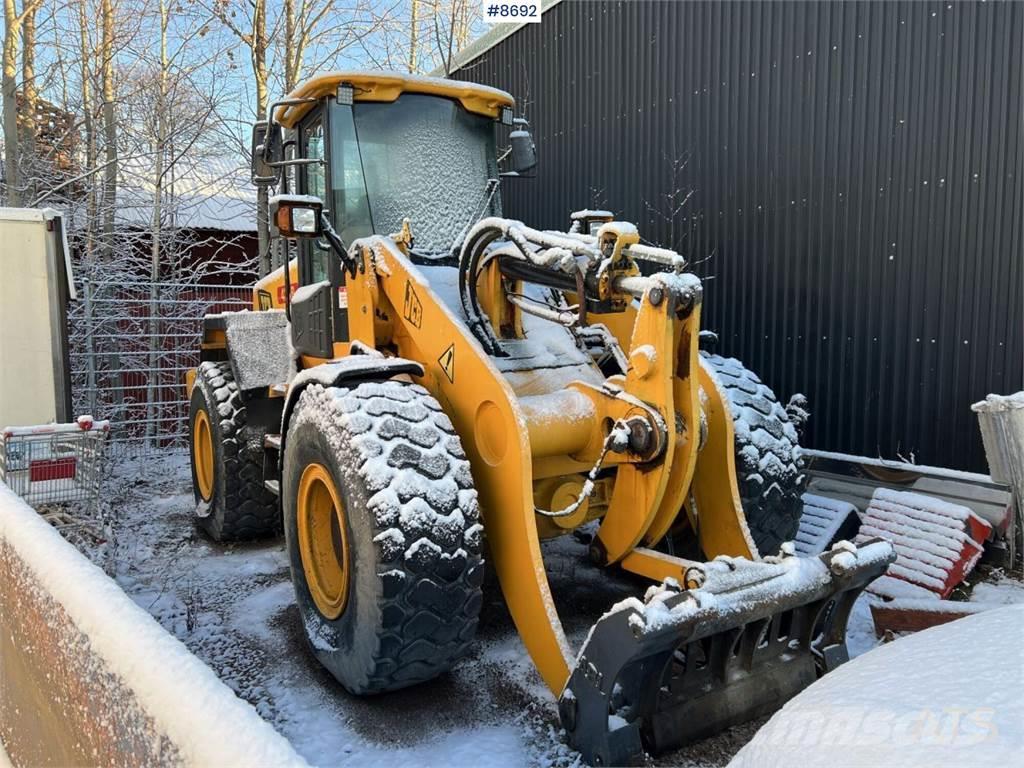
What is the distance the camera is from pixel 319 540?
13.2 ft

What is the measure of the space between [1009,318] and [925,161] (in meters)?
1.35

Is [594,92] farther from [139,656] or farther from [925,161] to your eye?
[139,656]

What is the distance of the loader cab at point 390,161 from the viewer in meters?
4.78

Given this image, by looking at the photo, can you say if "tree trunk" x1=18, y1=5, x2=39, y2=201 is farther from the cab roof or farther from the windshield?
the windshield

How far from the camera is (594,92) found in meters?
9.23

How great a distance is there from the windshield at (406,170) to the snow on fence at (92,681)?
2458mm

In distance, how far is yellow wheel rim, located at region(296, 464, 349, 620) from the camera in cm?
392

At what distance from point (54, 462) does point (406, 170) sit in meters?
2.99

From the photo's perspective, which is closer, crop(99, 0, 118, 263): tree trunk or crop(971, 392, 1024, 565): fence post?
crop(971, 392, 1024, 565): fence post

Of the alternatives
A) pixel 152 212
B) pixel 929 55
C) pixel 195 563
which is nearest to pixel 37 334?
pixel 195 563

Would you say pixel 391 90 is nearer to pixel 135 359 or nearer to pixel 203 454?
pixel 203 454

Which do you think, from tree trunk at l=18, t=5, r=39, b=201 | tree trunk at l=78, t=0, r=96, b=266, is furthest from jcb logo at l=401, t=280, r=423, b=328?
tree trunk at l=78, t=0, r=96, b=266

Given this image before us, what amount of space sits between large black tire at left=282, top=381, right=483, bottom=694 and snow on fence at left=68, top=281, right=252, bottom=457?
6.84 m

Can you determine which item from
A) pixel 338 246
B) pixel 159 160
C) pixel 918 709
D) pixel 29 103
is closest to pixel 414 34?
pixel 159 160
